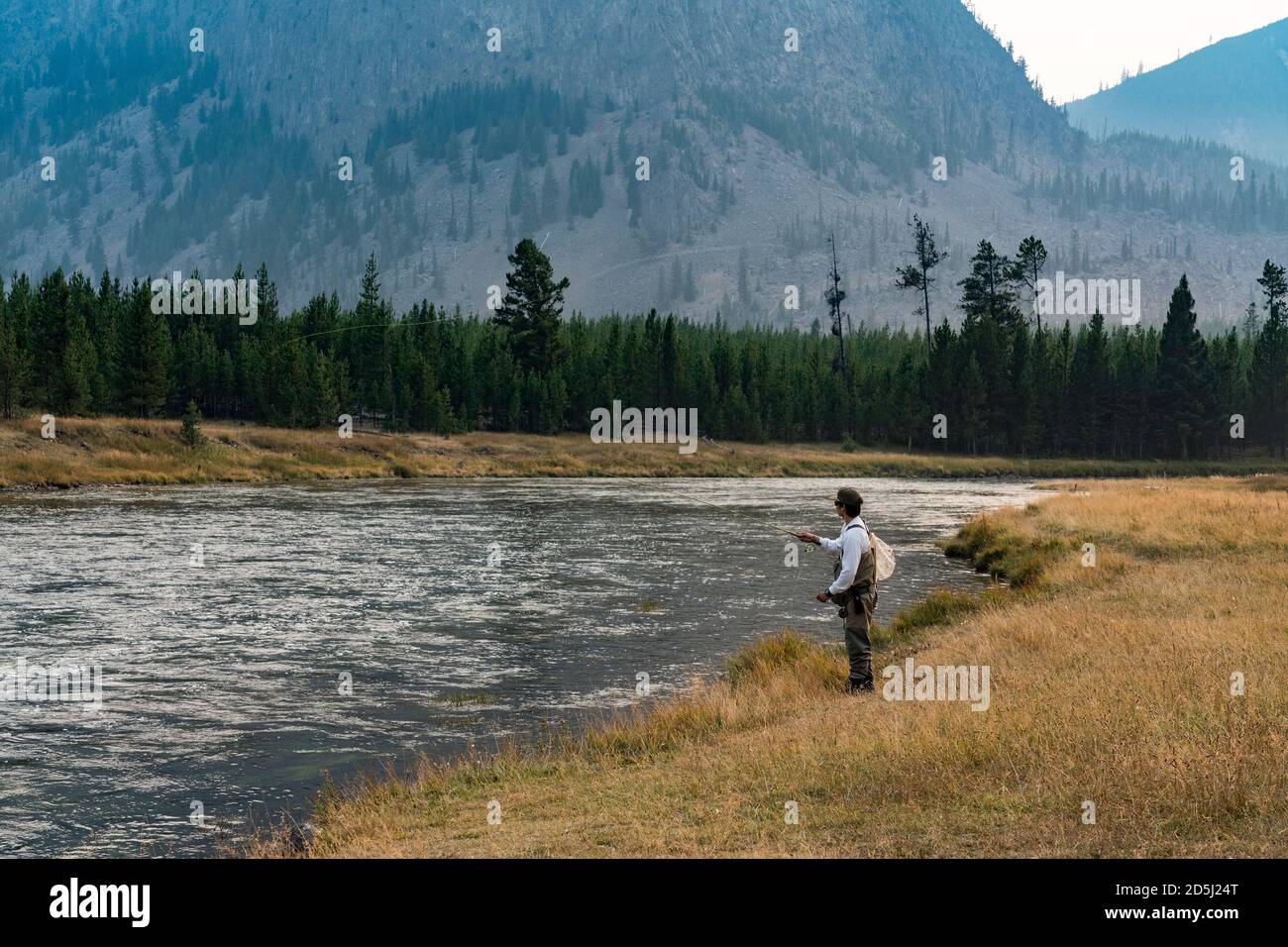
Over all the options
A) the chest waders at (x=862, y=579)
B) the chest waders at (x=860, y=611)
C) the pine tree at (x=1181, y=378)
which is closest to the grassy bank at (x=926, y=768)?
the chest waders at (x=860, y=611)

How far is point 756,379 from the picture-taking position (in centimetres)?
13175

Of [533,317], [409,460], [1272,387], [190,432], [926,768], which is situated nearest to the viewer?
[926,768]

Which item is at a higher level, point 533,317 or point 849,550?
point 533,317

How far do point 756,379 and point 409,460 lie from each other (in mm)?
53787

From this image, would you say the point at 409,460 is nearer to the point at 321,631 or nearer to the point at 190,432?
the point at 190,432

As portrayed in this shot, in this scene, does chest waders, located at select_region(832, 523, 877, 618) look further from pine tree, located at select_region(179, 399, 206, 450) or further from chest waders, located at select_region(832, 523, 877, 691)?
pine tree, located at select_region(179, 399, 206, 450)

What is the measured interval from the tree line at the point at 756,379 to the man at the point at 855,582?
302 ft

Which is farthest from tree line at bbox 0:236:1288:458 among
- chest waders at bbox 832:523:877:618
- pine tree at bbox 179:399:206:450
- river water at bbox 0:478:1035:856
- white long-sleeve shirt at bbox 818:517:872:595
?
chest waders at bbox 832:523:877:618

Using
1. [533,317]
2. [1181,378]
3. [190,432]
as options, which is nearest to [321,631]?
[190,432]

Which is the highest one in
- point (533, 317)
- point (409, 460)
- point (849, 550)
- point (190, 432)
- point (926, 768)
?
point (533, 317)
